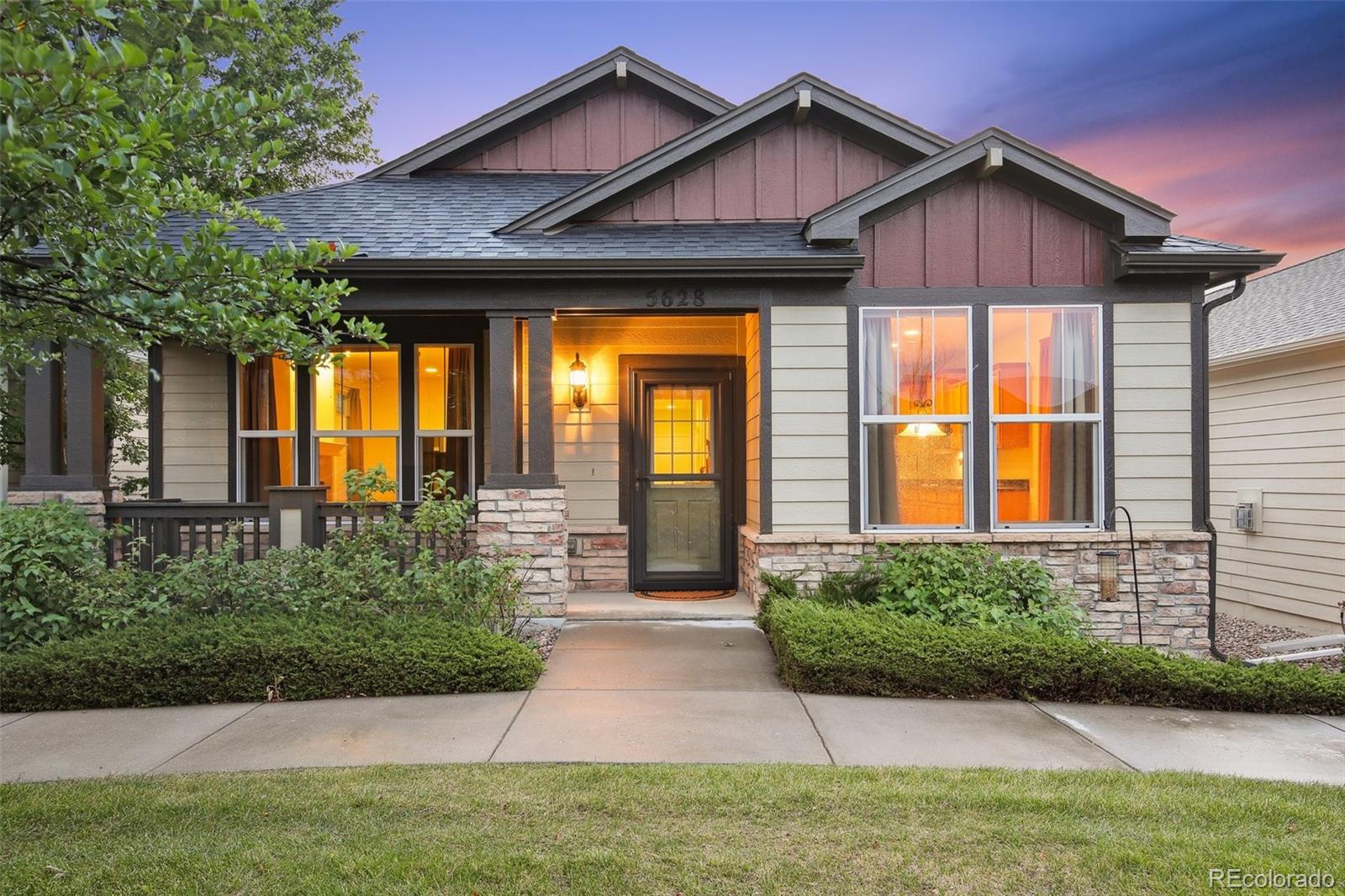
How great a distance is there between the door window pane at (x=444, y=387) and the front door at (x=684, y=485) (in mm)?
1825

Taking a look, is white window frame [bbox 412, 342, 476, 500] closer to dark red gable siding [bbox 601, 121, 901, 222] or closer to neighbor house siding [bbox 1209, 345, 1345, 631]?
dark red gable siding [bbox 601, 121, 901, 222]

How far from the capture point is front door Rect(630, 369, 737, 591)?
7742 millimetres

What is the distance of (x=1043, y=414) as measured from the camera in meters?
6.41

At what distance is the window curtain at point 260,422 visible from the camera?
753 centimetres

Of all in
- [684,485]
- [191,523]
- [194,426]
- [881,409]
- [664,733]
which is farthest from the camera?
[684,485]

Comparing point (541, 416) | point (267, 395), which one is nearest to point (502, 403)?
point (541, 416)

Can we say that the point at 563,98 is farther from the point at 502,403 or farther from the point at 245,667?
the point at 245,667

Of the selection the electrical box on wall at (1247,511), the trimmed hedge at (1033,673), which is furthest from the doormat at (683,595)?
the electrical box on wall at (1247,511)

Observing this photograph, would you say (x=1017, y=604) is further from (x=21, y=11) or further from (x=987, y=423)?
(x=21, y=11)

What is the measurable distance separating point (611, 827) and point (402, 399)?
18.9ft

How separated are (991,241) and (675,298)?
279cm

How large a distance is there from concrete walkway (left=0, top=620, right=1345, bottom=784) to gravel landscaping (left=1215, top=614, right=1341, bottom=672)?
133 inches

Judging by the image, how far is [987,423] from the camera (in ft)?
20.9

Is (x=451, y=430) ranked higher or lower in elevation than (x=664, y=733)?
higher
